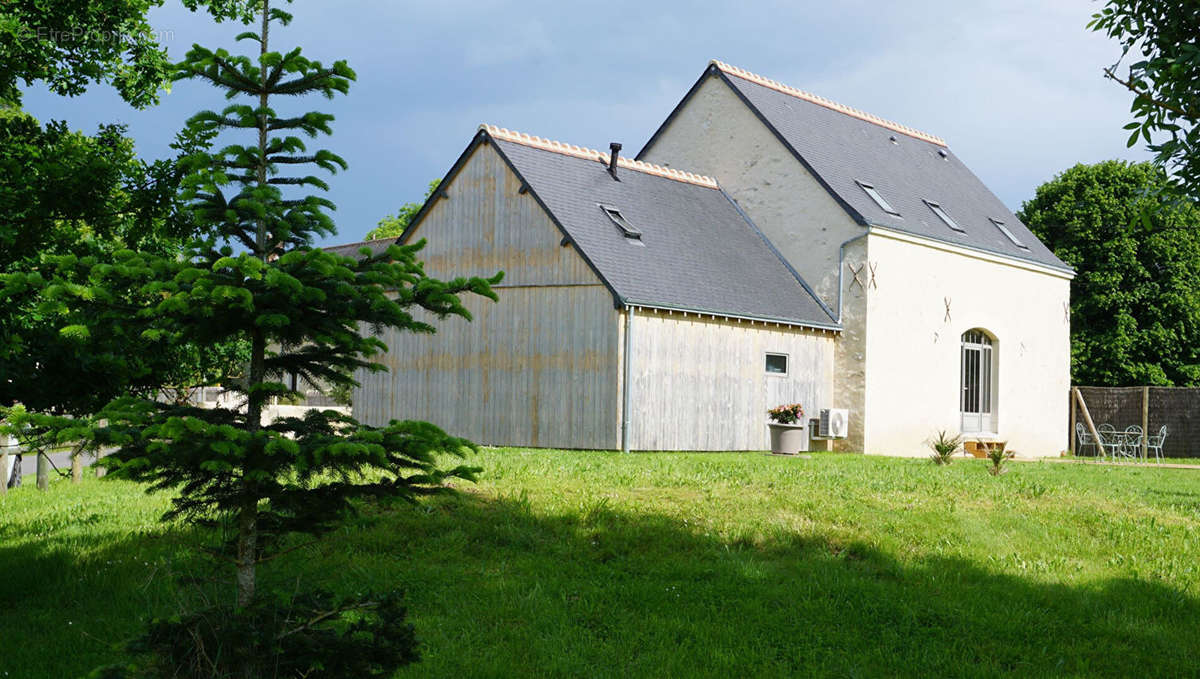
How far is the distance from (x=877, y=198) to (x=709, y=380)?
24.3 ft

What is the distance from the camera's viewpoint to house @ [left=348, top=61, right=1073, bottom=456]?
18312 mm

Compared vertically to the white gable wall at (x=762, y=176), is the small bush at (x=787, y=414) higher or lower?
lower

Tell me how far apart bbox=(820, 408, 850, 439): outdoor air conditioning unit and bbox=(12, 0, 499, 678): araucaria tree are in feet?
55.9

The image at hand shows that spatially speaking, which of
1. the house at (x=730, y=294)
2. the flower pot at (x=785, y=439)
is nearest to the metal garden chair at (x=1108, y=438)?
the house at (x=730, y=294)

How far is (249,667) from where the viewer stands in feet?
14.3

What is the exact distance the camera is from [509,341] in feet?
63.1

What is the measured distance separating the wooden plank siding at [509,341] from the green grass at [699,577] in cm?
627

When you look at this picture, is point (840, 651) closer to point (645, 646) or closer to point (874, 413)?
point (645, 646)

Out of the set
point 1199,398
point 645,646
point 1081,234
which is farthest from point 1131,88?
point 1081,234

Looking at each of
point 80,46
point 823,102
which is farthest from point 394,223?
point 80,46

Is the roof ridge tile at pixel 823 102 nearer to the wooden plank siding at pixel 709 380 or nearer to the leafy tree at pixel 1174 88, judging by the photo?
the wooden plank siding at pixel 709 380

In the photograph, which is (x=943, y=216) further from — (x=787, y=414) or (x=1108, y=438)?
(x=787, y=414)

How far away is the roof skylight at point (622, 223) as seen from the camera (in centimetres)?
1950

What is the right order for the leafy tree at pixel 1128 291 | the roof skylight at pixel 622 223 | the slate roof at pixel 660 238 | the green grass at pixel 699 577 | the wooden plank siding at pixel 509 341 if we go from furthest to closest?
the leafy tree at pixel 1128 291
the roof skylight at pixel 622 223
the slate roof at pixel 660 238
the wooden plank siding at pixel 509 341
the green grass at pixel 699 577
